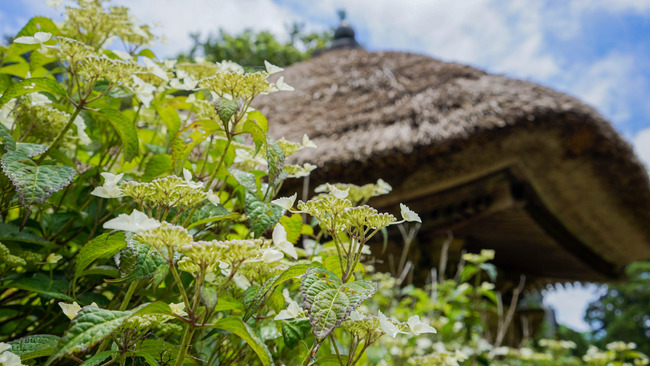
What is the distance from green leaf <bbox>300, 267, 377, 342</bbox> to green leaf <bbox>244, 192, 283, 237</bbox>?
12 cm

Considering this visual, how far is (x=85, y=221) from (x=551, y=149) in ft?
9.56

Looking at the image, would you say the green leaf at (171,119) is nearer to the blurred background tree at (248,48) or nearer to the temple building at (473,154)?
the temple building at (473,154)

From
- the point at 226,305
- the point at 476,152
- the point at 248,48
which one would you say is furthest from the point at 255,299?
the point at 248,48

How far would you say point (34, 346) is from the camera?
0.52 m

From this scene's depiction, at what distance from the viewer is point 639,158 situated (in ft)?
11.1

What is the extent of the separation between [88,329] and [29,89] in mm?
432

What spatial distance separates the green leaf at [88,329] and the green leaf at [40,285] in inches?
10.1

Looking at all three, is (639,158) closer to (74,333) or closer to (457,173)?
(457,173)

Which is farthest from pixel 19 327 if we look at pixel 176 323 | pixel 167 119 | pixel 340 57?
pixel 340 57

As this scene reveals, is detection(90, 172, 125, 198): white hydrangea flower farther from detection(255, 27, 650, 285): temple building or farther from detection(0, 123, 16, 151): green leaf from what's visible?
detection(255, 27, 650, 285): temple building

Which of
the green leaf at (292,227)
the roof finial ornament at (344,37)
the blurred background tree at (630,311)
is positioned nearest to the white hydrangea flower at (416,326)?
the green leaf at (292,227)

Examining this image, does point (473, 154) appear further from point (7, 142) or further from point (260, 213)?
point (7, 142)

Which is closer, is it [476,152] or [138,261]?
[138,261]

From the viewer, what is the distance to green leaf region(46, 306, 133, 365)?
1.33 feet
